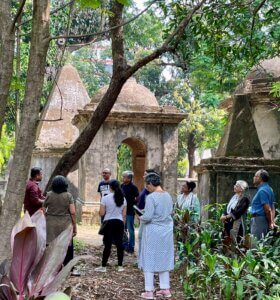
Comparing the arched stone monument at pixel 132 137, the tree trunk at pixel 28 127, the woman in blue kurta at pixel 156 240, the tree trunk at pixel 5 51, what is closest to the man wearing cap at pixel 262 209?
the woman in blue kurta at pixel 156 240

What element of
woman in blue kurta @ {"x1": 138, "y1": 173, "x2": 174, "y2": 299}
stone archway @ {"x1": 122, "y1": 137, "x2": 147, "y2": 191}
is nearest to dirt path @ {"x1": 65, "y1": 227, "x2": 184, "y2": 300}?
woman in blue kurta @ {"x1": 138, "y1": 173, "x2": 174, "y2": 299}

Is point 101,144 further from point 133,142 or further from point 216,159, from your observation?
point 216,159

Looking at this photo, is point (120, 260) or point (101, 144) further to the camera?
point (101, 144)

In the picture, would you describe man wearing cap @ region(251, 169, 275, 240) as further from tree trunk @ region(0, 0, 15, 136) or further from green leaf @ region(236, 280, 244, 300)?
tree trunk @ region(0, 0, 15, 136)

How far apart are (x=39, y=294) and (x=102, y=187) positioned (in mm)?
7708

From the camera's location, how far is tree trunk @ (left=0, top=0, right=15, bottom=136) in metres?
4.59

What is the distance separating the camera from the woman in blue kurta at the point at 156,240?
6.66 meters

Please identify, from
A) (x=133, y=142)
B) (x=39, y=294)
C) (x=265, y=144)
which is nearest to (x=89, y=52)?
(x=133, y=142)

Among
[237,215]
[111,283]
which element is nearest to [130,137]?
[237,215]

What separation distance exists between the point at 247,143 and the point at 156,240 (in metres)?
5.06

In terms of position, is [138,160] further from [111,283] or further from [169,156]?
[111,283]

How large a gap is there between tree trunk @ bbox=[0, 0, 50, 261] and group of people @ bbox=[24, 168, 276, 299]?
2407mm

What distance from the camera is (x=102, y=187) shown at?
10.4 metres

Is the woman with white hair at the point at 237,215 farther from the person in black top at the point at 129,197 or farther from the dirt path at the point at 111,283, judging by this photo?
the person in black top at the point at 129,197
